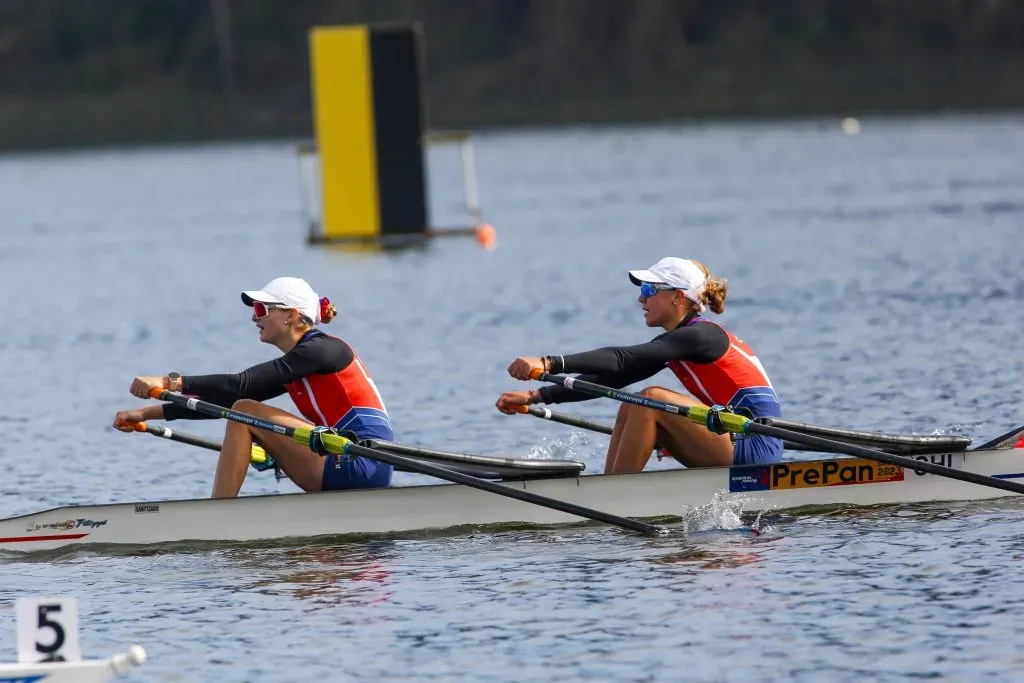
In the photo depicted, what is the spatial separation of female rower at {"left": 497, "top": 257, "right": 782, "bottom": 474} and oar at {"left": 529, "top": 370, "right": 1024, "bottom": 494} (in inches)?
4.0

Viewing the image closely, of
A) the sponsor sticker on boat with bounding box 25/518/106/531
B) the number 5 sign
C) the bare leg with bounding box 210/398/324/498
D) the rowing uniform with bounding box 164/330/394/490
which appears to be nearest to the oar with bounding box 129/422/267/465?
the bare leg with bounding box 210/398/324/498

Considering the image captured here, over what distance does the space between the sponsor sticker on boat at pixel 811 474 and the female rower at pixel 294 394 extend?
2462mm

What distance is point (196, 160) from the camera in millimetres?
95375

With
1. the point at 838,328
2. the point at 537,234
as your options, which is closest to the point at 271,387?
the point at 838,328

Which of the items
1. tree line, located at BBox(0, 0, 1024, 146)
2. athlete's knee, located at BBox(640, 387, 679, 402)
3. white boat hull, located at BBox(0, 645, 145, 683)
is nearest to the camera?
white boat hull, located at BBox(0, 645, 145, 683)

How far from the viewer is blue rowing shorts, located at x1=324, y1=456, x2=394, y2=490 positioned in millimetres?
13078

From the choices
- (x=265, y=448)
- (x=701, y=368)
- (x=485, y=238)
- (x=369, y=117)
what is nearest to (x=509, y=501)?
(x=701, y=368)

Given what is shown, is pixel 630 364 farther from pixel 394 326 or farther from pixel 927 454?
pixel 394 326

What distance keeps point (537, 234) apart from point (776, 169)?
904 inches

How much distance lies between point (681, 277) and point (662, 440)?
1161mm

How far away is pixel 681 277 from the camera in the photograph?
1300 cm

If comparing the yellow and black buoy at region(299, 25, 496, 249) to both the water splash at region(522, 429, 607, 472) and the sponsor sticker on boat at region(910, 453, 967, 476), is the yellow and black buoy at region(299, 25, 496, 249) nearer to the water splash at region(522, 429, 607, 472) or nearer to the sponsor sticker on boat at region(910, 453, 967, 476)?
the water splash at region(522, 429, 607, 472)

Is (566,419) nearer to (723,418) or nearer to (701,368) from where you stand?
(701,368)

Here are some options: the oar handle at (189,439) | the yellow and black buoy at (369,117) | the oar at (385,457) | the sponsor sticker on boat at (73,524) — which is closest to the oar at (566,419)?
the oar at (385,457)
